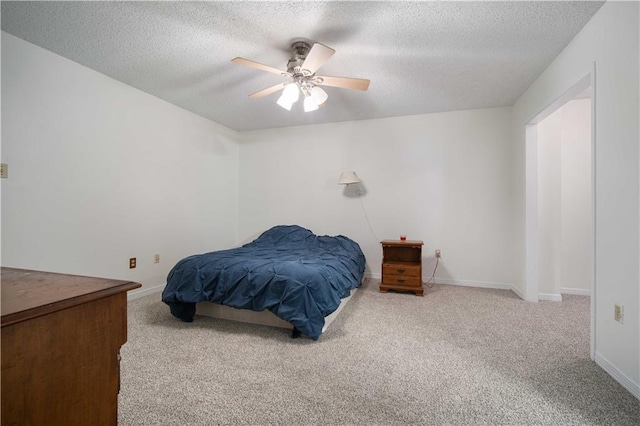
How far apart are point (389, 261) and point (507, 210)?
164cm

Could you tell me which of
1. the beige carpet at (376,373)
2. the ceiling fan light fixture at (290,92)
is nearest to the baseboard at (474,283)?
the beige carpet at (376,373)

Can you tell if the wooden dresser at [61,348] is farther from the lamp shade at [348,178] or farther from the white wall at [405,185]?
the white wall at [405,185]

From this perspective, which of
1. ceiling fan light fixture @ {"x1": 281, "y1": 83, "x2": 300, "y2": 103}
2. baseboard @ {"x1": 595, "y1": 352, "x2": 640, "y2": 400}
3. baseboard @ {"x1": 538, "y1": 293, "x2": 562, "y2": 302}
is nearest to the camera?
baseboard @ {"x1": 595, "y1": 352, "x2": 640, "y2": 400}

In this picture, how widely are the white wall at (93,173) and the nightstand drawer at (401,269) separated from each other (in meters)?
2.61

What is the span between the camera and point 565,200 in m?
3.38

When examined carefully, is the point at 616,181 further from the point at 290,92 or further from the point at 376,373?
the point at 290,92

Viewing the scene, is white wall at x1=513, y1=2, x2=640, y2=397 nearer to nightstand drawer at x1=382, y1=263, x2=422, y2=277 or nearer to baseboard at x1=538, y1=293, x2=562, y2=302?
baseboard at x1=538, y1=293, x2=562, y2=302

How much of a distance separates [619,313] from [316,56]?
2.47 m

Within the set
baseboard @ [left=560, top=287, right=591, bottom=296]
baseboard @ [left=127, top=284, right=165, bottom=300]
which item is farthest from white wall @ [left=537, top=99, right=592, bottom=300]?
baseboard @ [left=127, top=284, right=165, bottom=300]

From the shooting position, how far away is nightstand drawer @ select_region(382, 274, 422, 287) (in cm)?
333

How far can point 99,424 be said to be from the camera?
68cm

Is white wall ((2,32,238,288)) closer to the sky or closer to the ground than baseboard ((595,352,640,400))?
closer to the sky

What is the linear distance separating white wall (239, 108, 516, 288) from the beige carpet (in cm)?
131

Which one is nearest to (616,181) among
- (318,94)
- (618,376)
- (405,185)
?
(618,376)
